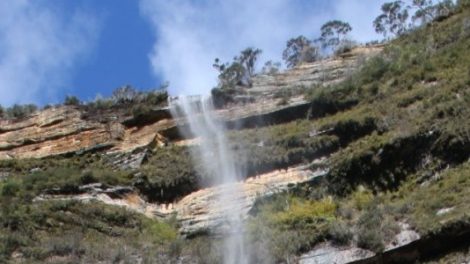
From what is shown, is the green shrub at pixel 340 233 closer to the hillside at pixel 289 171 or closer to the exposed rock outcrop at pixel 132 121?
the hillside at pixel 289 171

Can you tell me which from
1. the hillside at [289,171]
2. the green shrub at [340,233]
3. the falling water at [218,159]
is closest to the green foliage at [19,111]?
the hillside at [289,171]

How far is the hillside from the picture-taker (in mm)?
21594

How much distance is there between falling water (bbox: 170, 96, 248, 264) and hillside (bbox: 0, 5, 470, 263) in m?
0.35

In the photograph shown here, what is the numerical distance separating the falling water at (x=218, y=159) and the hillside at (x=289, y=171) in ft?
1.16

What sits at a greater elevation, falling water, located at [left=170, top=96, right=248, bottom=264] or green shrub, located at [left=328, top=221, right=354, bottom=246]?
falling water, located at [left=170, top=96, right=248, bottom=264]

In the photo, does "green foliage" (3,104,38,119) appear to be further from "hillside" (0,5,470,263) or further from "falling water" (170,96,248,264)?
"falling water" (170,96,248,264)

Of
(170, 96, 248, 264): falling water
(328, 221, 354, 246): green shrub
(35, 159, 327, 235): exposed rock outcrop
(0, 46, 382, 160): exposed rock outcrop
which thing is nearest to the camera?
(328, 221, 354, 246): green shrub

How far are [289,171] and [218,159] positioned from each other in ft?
10.1

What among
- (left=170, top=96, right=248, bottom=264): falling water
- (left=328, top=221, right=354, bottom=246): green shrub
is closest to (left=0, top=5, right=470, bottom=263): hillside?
(left=328, top=221, right=354, bottom=246): green shrub

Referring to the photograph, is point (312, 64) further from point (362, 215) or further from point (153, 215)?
point (362, 215)

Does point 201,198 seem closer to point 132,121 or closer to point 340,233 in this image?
point 132,121

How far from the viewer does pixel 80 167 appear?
32.9 meters

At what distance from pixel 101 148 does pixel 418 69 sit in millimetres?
12538

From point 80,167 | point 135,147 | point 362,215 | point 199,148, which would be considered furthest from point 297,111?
point 362,215
